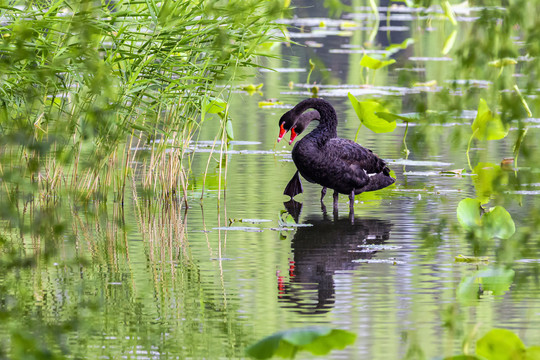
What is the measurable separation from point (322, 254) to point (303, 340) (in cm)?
336

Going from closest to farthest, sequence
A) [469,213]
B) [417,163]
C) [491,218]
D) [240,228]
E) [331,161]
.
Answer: [491,218]
[469,213]
[240,228]
[331,161]
[417,163]

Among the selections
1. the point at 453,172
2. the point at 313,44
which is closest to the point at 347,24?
the point at 313,44

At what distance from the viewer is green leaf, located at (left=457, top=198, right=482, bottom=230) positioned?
5684mm

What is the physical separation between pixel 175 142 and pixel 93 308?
4226mm

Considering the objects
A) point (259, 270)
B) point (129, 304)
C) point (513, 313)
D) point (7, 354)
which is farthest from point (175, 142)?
point (7, 354)

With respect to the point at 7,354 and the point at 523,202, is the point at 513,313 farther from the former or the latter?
the point at 523,202

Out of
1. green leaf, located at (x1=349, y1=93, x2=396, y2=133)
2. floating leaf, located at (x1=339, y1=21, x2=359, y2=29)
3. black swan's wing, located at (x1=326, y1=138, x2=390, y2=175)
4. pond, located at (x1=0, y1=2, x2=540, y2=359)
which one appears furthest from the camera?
floating leaf, located at (x1=339, y1=21, x2=359, y2=29)

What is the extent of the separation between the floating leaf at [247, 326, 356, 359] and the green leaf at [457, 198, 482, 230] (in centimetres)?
317

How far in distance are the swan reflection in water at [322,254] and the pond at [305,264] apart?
0.01 meters

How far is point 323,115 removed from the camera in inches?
303

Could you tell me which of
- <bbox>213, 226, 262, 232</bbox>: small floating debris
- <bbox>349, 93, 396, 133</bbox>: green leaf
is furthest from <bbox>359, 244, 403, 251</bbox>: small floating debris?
<bbox>349, 93, 396, 133</bbox>: green leaf

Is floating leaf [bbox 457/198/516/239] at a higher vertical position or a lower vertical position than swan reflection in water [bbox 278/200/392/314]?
higher

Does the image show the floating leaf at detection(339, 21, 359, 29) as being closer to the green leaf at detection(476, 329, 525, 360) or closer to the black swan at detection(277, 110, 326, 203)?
the black swan at detection(277, 110, 326, 203)

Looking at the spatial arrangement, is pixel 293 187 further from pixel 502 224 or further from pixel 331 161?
pixel 502 224
